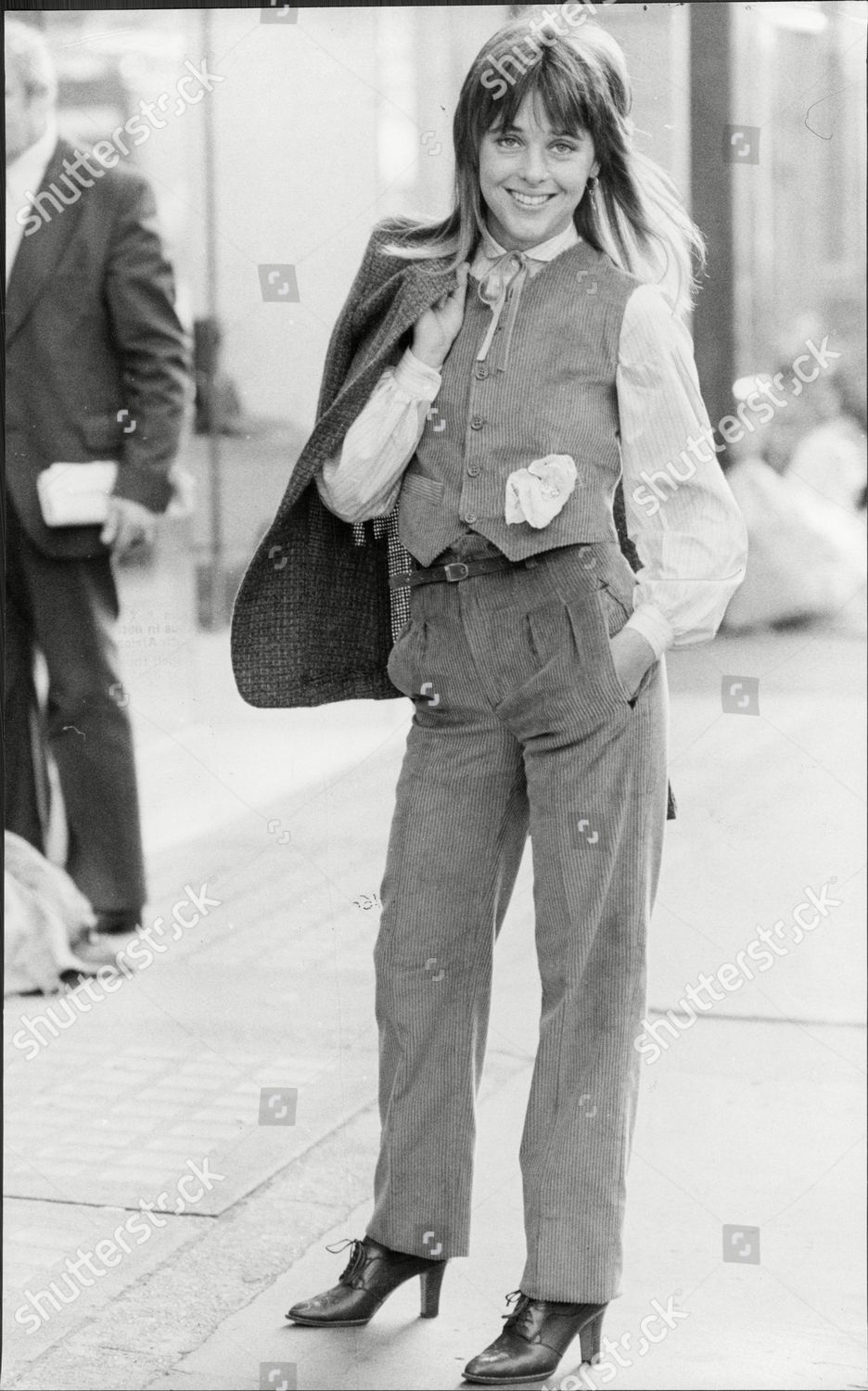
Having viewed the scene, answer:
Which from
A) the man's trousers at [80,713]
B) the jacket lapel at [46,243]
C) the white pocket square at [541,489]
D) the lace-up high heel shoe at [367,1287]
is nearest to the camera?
the white pocket square at [541,489]

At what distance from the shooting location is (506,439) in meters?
2.33

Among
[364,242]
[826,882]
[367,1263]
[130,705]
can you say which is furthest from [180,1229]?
[364,242]

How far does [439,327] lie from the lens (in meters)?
2.38

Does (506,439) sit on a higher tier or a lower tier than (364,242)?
lower

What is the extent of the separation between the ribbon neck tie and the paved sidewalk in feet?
1.84

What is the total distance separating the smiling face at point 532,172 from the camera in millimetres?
2326

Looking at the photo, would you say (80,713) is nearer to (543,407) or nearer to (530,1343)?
(543,407)

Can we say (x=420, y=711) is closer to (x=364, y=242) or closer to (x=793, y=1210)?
(x=364, y=242)

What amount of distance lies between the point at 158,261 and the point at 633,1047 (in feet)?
4.25

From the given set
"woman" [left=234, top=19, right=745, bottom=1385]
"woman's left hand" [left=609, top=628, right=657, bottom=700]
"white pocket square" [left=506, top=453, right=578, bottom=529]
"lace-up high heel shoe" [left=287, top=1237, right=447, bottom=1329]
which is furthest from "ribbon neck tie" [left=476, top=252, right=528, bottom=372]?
"lace-up high heel shoe" [left=287, top=1237, right=447, bottom=1329]

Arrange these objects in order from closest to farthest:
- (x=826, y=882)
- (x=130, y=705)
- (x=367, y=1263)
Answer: (x=367, y=1263) < (x=130, y=705) < (x=826, y=882)

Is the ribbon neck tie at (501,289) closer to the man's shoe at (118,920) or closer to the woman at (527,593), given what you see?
the woman at (527,593)

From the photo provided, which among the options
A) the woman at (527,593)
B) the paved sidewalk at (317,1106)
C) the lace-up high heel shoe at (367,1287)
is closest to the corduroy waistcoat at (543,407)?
the woman at (527,593)

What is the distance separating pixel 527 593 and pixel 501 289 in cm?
35
